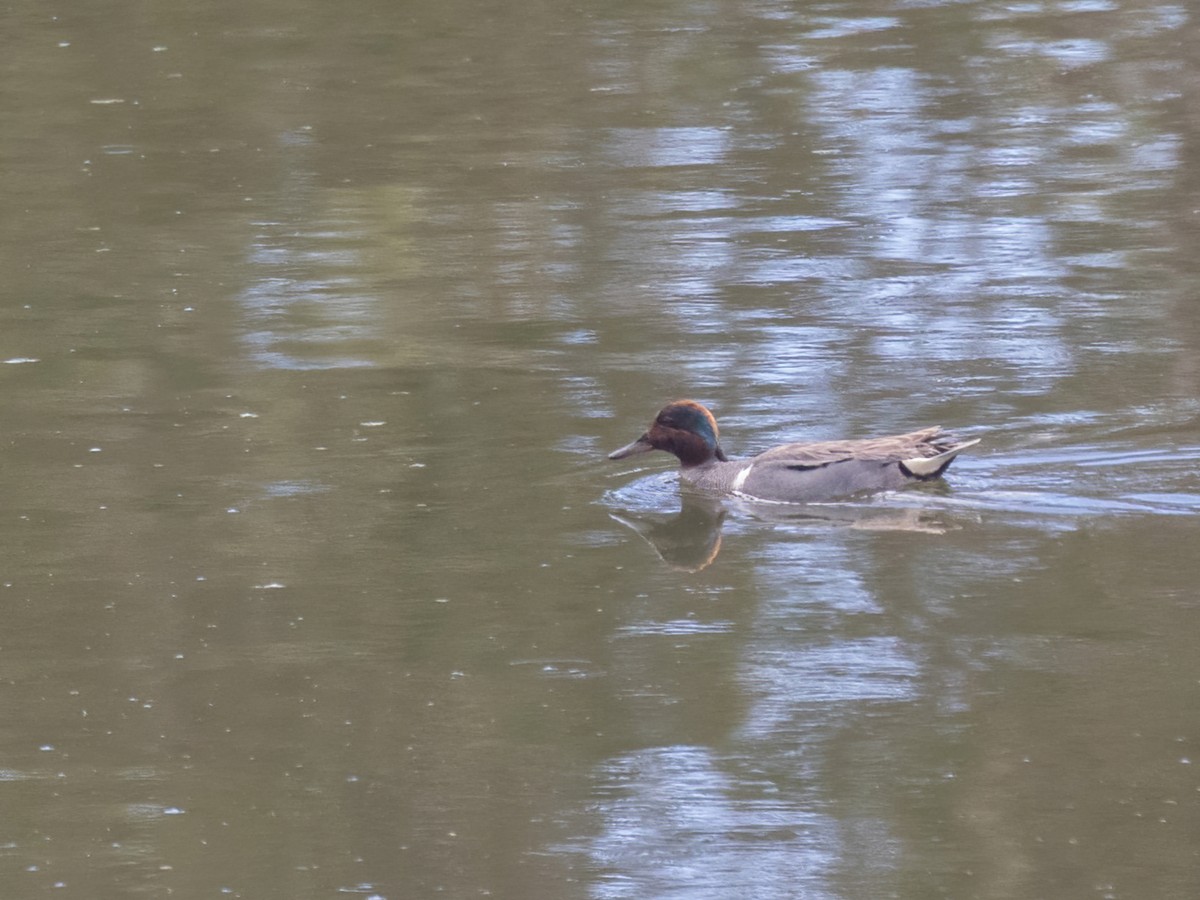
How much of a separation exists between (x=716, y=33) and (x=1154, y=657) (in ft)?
43.8

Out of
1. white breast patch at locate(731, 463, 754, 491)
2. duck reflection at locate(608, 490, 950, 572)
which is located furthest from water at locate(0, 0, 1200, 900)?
white breast patch at locate(731, 463, 754, 491)

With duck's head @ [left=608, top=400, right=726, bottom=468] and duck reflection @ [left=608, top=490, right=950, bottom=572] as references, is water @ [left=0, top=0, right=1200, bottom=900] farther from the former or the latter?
duck's head @ [left=608, top=400, right=726, bottom=468]

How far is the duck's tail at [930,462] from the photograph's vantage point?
9359 millimetres

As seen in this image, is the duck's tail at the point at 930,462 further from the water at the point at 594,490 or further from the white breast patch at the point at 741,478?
the white breast patch at the point at 741,478

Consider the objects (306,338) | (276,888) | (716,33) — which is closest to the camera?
(276,888)

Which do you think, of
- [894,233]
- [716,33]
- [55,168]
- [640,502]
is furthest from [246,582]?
[716,33]

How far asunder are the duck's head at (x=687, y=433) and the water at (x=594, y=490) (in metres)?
0.26

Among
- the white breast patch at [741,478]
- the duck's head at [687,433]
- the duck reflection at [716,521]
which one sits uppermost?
the duck's head at [687,433]

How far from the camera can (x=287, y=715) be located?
7516 mm

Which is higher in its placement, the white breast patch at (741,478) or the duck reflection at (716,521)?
the white breast patch at (741,478)

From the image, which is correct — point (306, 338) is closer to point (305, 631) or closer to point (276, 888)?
point (305, 631)

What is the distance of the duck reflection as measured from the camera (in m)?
9.12

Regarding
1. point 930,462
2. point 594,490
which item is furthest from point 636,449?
point 930,462

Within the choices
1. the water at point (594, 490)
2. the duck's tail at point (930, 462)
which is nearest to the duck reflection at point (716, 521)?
the water at point (594, 490)
